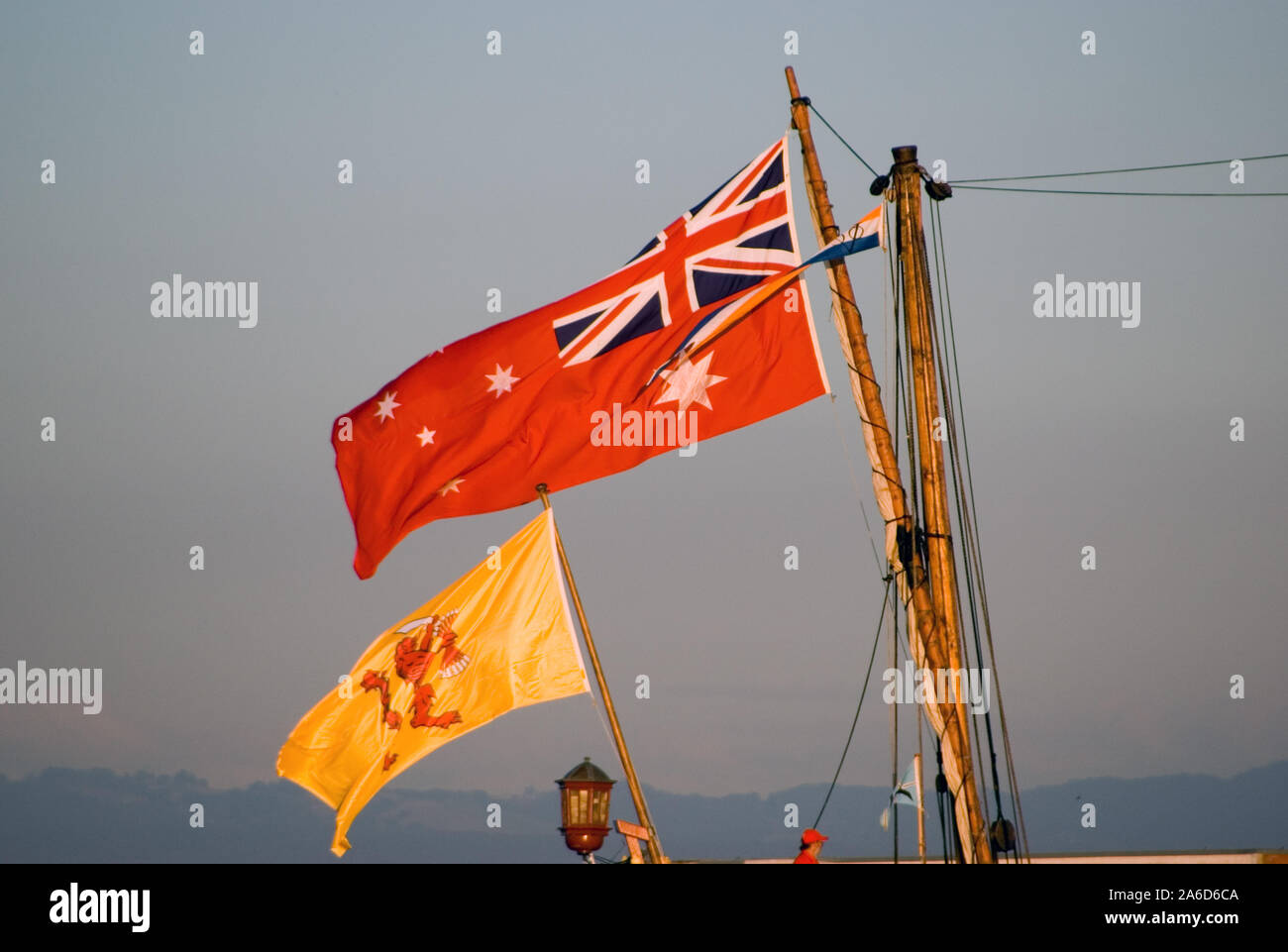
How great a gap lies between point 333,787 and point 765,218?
9354 mm

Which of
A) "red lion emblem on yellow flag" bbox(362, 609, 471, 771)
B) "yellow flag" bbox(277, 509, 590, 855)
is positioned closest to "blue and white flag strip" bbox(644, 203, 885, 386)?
"yellow flag" bbox(277, 509, 590, 855)

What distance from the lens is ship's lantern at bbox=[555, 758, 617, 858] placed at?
25969 mm

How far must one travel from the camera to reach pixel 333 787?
21.3 m

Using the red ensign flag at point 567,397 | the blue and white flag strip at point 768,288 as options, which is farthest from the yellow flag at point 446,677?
the blue and white flag strip at point 768,288

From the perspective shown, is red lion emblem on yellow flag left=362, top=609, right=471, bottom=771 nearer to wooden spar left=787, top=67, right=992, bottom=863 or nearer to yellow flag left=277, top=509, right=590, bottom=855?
yellow flag left=277, top=509, right=590, bottom=855

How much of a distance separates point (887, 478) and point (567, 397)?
4338 millimetres

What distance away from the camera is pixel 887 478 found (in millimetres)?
22547

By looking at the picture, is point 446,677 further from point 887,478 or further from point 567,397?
point 887,478

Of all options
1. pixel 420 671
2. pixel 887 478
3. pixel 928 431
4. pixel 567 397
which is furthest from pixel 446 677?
pixel 928 431

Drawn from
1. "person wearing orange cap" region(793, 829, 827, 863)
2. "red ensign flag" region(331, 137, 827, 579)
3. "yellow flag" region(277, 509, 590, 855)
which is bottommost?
"person wearing orange cap" region(793, 829, 827, 863)

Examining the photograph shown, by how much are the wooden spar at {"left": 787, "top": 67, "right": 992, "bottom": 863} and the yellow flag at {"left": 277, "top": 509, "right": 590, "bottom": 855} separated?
432 cm
